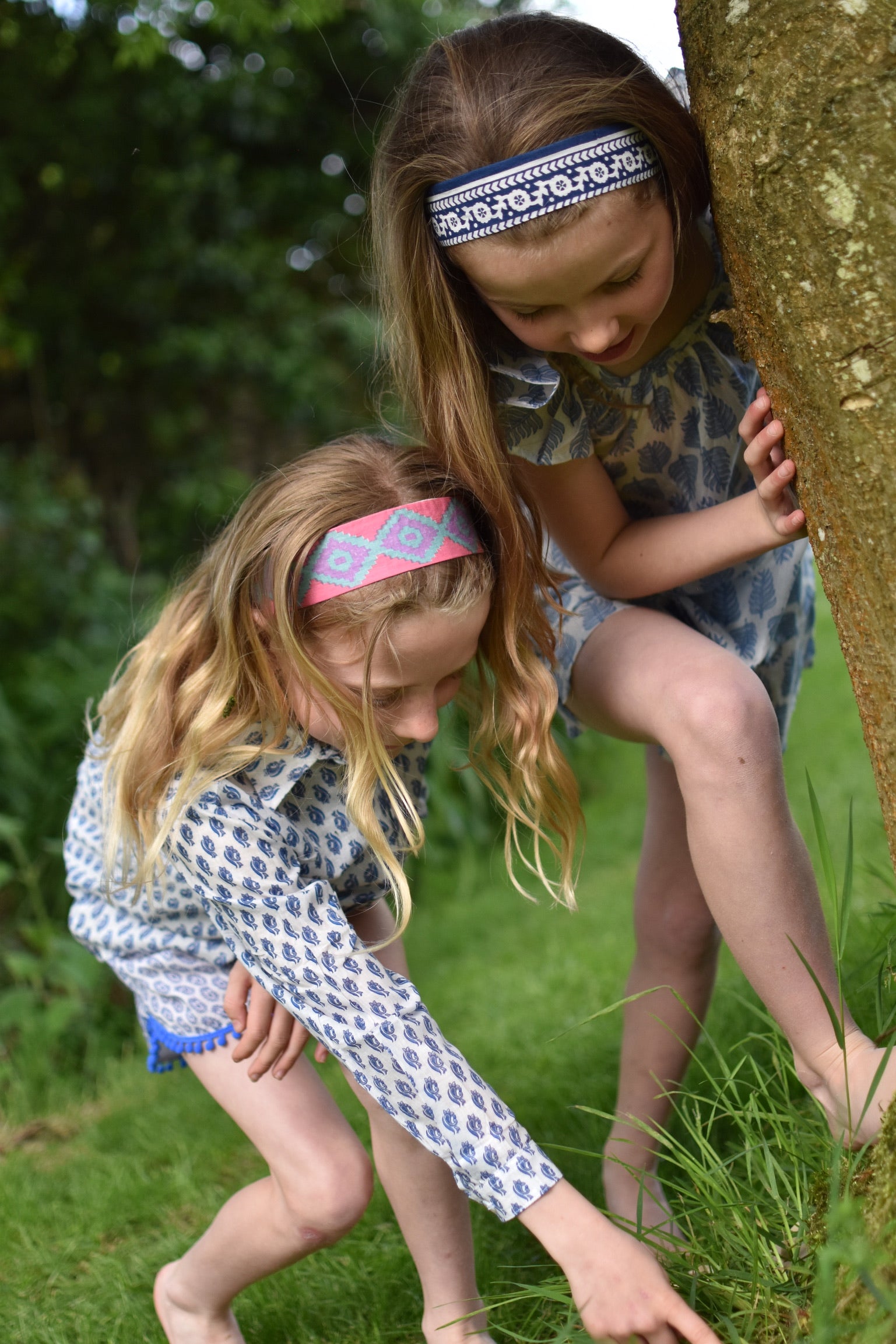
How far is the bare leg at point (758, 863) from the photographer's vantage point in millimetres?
1624

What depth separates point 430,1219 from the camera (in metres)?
1.85

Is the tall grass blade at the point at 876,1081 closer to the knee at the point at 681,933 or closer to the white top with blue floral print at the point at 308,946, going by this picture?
the white top with blue floral print at the point at 308,946

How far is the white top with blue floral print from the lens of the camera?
5.27 feet

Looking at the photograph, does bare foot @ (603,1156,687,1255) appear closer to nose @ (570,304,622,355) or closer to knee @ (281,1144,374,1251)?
knee @ (281,1144,374,1251)

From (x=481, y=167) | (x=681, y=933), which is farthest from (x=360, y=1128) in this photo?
(x=481, y=167)

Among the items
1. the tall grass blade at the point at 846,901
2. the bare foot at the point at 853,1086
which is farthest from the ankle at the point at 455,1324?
the tall grass blade at the point at 846,901

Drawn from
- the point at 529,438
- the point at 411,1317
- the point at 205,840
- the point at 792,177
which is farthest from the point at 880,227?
the point at 411,1317

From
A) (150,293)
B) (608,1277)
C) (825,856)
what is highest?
(150,293)

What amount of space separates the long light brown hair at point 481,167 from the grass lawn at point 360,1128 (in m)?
Result: 0.98

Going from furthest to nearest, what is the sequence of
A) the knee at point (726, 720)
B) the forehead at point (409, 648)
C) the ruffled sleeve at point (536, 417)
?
the ruffled sleeve at point (536, 417), the forehead at point (409, 648), the knee at point (726, 720)

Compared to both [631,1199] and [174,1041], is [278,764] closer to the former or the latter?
[174,1041]

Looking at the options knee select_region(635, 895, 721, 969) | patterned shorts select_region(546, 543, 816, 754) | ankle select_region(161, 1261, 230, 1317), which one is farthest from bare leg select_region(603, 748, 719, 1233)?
ankle select_region(161, 1261, 230, 1317)

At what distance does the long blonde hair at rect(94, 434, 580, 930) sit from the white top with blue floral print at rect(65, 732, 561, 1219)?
0.21ft

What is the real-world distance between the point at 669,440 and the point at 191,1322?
1.65 m
